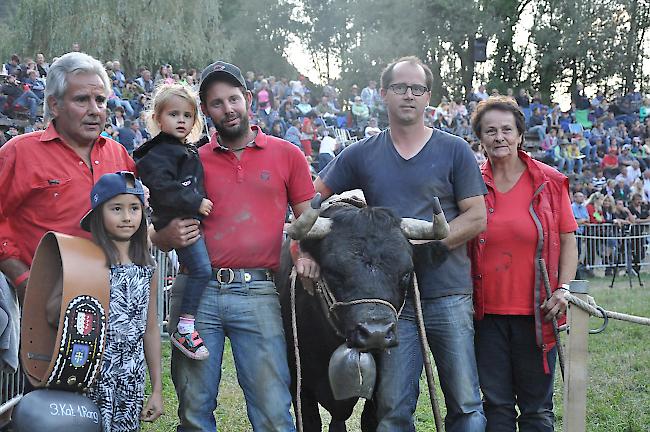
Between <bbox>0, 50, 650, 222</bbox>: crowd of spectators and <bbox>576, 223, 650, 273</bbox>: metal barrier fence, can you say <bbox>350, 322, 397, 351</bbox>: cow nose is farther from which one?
<bbox>576, 223, 650, 273</bbox>: metal barrier fence

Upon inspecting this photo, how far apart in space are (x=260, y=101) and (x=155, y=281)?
65.0ft

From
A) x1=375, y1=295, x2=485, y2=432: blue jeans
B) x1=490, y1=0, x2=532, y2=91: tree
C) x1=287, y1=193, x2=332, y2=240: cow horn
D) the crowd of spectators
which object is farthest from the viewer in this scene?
x1=490, y1=0, x2=532, y2=91: tree

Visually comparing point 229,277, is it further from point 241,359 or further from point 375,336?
point 375,336

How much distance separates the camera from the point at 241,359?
4.00 metres

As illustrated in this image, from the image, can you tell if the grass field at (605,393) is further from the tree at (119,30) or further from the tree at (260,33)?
the tree at (260,33)

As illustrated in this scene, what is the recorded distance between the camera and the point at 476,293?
457cm

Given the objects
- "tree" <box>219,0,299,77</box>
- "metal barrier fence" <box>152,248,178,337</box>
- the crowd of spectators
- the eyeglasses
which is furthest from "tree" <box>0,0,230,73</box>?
the eyeglasses

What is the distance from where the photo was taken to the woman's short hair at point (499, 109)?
15.4 ft

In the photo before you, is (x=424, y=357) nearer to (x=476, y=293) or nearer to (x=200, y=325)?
(x=476, y=293)

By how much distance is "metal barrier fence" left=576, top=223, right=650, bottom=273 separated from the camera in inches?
658

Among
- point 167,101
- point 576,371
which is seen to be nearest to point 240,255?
point 167,101

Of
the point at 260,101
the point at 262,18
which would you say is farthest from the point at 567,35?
the point at 260,101

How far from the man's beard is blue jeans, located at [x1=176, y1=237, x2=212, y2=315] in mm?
641

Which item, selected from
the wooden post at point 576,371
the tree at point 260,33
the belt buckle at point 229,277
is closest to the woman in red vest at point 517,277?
the wooden post at point 576,371
